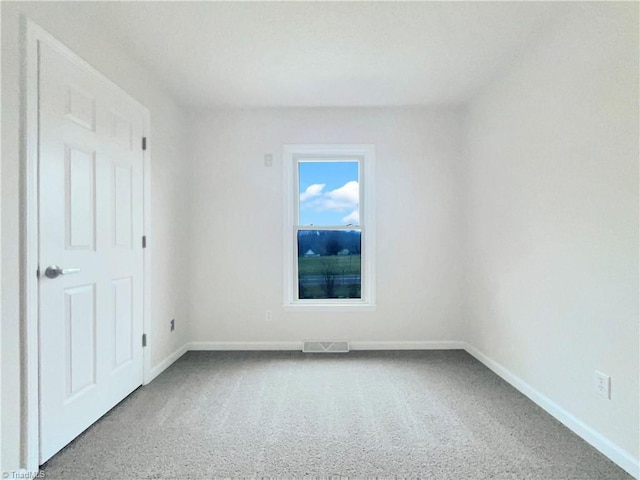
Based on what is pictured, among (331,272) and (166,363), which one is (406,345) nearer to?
(331,272)

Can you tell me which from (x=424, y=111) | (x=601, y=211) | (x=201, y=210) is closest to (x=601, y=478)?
(x=601, y=211)

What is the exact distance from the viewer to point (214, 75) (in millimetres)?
2812

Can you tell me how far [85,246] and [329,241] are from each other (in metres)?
2.25

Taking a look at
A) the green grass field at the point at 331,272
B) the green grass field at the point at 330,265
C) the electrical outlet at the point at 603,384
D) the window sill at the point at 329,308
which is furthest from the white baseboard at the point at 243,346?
the electrical outlet at the point at 603,384

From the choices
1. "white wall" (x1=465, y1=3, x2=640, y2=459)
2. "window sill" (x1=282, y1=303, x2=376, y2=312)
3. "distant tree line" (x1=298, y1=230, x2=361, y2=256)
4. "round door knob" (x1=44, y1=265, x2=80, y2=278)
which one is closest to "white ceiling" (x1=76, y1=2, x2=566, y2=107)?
"white wall" (x1=465, y1=3, x2=640, y2=459)

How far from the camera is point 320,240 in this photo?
12.1 feet

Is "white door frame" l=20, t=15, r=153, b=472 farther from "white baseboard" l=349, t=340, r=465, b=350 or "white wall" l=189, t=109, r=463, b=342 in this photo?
"white baseboard" l=349, t=340, r=465, b=350

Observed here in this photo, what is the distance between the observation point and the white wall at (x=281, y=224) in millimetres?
3553

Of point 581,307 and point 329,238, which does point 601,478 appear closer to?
point 581,307

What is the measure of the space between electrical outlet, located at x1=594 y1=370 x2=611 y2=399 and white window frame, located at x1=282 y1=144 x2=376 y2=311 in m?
1.95

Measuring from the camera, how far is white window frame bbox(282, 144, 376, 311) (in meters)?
3.56

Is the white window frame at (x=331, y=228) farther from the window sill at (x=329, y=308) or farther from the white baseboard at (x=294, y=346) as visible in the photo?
the white baseboard at (x=294, y=346)

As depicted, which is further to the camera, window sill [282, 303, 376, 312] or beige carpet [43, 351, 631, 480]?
window sill [282, 303, 376, 312]

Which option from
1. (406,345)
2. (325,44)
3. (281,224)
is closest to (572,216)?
(325,44)
